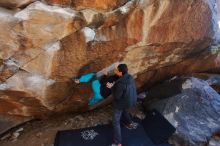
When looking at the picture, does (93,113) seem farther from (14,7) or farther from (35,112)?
(14,7)

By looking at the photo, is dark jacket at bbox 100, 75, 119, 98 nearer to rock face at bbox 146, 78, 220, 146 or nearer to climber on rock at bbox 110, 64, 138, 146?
climber on rock at bbox 110, 64, 138, 146

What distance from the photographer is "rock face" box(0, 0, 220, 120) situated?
4965 mm

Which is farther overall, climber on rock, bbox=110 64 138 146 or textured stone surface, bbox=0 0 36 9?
climber on rock, bbox=110 64 138 146

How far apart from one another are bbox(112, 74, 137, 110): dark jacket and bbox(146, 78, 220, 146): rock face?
3.83 feet

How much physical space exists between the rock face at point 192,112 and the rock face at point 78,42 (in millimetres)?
768

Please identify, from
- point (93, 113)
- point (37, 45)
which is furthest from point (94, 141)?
point (37, 45)

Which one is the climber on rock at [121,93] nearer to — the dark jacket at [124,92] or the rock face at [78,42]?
the dark jacket at [124,92]

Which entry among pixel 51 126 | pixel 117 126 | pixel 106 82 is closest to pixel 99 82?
pixel 106 82

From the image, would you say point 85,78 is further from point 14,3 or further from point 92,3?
point 14,3

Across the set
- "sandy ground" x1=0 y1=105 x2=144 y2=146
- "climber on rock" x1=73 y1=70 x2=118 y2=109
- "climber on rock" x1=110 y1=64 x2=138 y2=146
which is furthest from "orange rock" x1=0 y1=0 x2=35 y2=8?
"sandy ground" x1=0 y1=105 x2=144 y2=146

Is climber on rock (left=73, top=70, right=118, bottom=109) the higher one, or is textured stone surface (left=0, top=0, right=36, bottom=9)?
textured stone surface (left=0, top=0, right=36, bottom=9)

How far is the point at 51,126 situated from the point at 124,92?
69.5 inches

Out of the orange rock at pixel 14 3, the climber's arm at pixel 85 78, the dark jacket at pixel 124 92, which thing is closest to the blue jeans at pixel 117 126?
the dark jacket at pixel 124 92

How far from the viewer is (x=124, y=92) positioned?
5.46m
